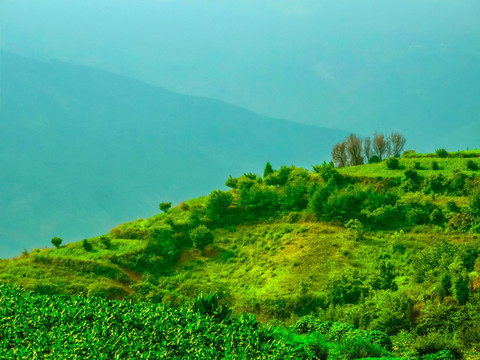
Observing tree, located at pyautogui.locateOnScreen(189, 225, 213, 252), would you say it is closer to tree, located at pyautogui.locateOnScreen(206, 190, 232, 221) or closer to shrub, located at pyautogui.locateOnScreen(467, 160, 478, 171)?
tree, located at pyautogui.locateOnScreen(206, 190, 232, 221)

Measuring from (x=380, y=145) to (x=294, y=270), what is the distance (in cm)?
1724

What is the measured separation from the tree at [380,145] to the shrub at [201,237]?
15754 millimetres

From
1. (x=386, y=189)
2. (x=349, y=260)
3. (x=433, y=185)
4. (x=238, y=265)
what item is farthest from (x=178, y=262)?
(x=433, y=185)

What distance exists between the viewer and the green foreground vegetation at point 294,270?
8.74m

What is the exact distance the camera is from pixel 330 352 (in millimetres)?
8656

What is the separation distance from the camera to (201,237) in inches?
803

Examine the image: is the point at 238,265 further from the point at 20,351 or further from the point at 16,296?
the point at 20,351

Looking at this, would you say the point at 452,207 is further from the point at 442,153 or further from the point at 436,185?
the point at 442,153

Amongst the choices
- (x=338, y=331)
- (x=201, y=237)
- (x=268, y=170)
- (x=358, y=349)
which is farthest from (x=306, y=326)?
(x=268, y=170)

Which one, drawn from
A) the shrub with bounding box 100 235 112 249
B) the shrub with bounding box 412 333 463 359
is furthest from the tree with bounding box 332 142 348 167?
the shrub with bounding box 412 333 463 359

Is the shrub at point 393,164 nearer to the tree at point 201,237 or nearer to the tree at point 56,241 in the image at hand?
the tree at point 201,237

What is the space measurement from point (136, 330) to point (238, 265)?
1123cm

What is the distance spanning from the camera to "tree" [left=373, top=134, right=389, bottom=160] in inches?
1286

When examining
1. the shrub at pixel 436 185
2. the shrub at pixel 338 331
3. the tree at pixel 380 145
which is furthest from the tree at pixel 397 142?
the shrub at pixel 338 331
